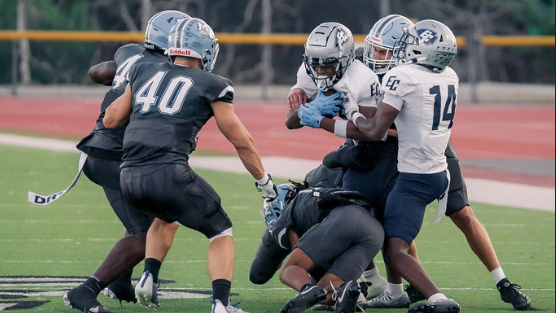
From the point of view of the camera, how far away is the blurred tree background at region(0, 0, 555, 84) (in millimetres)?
30969

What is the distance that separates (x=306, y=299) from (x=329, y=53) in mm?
1497

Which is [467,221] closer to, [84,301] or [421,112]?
[421,112]

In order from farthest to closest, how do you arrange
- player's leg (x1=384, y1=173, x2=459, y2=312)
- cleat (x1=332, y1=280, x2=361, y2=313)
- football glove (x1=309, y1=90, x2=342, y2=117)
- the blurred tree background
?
the blurred tree background, football glove (x1=309, y1=90, x2=342, y2=117), player's leg (x1=384, y1=173, x2=459, y2=312), cleat (x1=332, y1=280, x2=361, y2=313)

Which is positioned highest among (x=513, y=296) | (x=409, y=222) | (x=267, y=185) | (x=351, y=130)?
(x=351, y=130)

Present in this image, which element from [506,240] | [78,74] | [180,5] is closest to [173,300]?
[506,240]

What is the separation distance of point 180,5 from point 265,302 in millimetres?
30086

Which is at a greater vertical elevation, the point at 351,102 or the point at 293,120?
the point at 351,102

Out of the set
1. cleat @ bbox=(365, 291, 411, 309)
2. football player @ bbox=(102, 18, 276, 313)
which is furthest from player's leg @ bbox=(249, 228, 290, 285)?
football player @ bbox=(102, 18, 276, 313)

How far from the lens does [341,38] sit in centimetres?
593

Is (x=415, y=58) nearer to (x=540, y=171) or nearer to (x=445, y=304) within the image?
(x=445, y=304)

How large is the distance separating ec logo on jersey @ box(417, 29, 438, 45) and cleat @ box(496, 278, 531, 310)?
1565mm

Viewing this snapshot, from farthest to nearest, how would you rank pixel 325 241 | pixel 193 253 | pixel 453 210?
pixel 193 253
pixel 453 210
pixel 325 241

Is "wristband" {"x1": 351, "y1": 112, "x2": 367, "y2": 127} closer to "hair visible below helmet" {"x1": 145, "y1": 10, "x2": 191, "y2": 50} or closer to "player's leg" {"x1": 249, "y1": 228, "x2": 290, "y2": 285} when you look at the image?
"player's leg" {"x1": 249, "y1": 228, "x2": 290, "y2": 285}

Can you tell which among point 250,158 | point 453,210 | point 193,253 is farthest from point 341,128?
point 193,253
